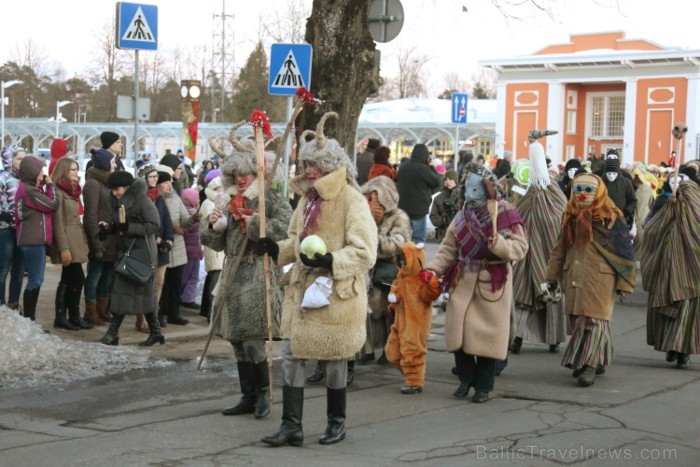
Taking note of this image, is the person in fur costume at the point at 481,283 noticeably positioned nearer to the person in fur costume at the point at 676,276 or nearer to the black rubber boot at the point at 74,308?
the person in fur costume at the point at 676,276

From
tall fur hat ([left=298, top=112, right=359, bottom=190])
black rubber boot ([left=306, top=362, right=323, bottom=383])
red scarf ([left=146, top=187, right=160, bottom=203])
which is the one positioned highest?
tall fur hat ([left=298, top=112, right=359, bottom=190])

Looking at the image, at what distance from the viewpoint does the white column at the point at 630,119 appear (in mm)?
50938

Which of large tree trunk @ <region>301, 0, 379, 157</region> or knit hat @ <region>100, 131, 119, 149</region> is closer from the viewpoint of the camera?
large tree trunk @ <region>301, 0, 379, 157</region>

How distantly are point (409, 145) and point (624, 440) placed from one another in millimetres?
49062

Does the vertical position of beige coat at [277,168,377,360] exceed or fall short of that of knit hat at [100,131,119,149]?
it falls short

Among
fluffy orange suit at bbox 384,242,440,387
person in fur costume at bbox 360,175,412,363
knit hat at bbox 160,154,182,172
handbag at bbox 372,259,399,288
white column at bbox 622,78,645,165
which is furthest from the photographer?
white column at bbox 622,78,645,165

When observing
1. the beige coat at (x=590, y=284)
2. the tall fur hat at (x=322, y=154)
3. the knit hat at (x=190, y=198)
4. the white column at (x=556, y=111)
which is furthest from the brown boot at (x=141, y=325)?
the white column at (x=556, y=111)

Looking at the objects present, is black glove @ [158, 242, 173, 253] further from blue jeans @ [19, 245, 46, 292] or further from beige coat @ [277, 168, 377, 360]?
beige coat @ [277, 168, 377, 360]

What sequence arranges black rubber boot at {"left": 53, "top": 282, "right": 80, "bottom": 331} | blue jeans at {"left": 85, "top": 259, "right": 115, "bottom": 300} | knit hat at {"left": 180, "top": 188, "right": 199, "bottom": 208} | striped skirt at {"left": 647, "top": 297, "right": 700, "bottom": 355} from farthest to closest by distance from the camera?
1. knit hat at {"left": 180, "top": 188, "right": 199, "bottom": 208}
2. blue jeans at {"left": 85, "top": 259, "right": 115, "bottom": 300}
3. black rubber boot at {"left": 53, "top": 282, "right": 80, "bottom": 331}
4. striped skirt at {"left": 647, "top": 297, "right": 700, "bottom": 355}

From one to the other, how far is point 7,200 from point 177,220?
6.28ft

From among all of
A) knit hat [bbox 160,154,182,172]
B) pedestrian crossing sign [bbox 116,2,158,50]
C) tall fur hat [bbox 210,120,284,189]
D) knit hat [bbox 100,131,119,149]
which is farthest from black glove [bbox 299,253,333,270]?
knit hat [bbox 160,154,182,172]

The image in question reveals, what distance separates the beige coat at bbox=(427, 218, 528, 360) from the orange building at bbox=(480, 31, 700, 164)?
43.1 metres

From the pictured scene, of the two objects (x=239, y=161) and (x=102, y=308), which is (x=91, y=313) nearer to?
(x=102, y=308)

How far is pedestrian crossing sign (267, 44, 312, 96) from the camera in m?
11.1
